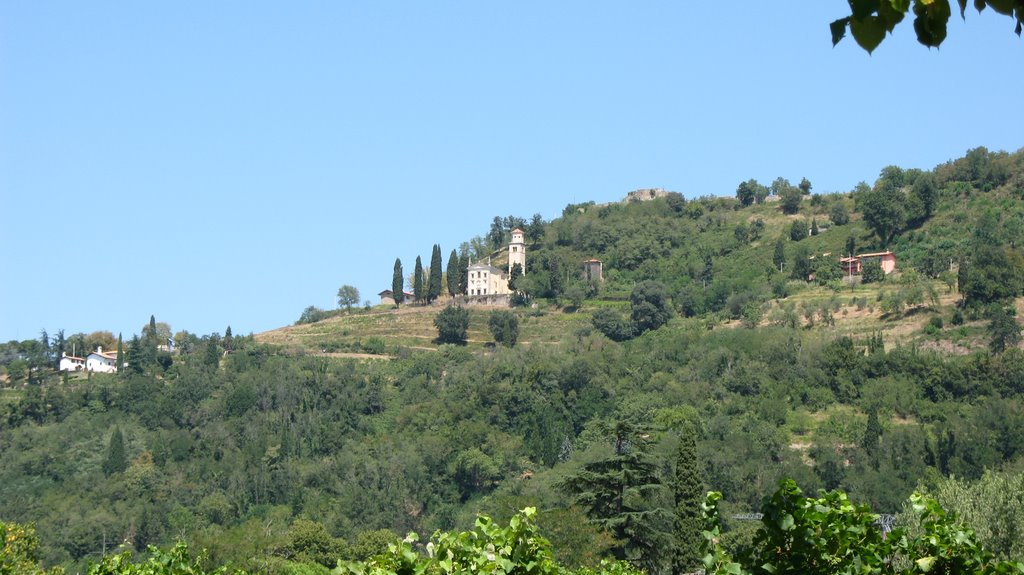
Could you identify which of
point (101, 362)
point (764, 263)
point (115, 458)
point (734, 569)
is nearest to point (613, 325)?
point (764, 263)

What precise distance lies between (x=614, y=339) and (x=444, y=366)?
9.98 metres

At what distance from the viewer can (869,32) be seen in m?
3.88

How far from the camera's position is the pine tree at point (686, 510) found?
31156 mm

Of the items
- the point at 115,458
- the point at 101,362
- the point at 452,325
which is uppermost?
the point at 452,325

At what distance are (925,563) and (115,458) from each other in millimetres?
59860

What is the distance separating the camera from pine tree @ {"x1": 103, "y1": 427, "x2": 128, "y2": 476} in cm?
6234

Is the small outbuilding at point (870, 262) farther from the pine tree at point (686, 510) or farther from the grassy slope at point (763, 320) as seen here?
the pine tree at point (686, 510)

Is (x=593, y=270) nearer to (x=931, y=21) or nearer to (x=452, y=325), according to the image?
(x=452, y=325)

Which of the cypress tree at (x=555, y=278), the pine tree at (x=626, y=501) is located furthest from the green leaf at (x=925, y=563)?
the cypress tree at (x=555, y=278)

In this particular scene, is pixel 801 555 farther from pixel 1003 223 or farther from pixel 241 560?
pixel 1003 223

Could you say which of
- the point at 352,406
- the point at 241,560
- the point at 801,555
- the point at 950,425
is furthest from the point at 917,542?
the point at 352,406

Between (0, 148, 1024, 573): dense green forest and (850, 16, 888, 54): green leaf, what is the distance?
29744 millimetres

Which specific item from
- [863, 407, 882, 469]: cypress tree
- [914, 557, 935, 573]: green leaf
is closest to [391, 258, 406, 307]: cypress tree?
[863, 407, 882, 469]: cypress tree

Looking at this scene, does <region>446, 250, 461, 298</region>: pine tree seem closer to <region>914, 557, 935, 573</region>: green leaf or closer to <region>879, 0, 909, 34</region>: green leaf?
<region>914, 557, 935, 573</region>: green leaf
